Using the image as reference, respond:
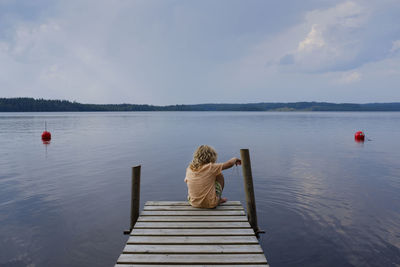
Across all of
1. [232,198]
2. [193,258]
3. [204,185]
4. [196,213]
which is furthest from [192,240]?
[232,198]

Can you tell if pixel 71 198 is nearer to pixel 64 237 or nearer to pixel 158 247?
pixel 64 237

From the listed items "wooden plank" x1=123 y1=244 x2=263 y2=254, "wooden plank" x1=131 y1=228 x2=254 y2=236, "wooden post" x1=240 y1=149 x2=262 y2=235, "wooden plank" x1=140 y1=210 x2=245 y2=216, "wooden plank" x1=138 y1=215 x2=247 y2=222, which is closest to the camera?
"wooden plank" x1=123 y1=244 x2=263 y2=254

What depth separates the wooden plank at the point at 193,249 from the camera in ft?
16.8

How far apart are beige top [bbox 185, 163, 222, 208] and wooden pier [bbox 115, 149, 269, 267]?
0.21m

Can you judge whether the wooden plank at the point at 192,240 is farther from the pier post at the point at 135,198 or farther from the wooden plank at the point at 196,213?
the pier post at the point at 135,198

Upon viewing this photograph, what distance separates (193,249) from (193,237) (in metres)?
0.52

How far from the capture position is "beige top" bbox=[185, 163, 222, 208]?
6.80 metres

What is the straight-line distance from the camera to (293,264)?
277 inches

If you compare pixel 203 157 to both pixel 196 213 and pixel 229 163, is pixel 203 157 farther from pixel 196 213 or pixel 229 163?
pixel 196 213

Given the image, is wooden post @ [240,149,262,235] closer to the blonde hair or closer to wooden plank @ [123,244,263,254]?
the blonde hair

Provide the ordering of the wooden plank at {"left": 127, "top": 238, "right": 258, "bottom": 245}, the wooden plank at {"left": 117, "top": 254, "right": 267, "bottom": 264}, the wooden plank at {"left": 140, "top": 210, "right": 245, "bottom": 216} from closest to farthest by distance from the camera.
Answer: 1. the wooden plank at {"left": 117, "top": 254, "right": 267, "bottom": 264}
2. the wooden plank at {"left": 127, "top": 238, "right": 258, "bottom": 245}
3. the wooden plank at {"left": 140, "top": 210, "right": 245, "bottom": 216}

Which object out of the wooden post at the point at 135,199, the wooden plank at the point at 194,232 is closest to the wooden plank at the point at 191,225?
the wooden plank at the point at 194,232

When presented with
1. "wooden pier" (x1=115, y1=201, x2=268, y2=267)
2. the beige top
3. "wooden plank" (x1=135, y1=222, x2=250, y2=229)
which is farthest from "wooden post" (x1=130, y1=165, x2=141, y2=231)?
the beige top

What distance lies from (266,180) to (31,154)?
1983cm
